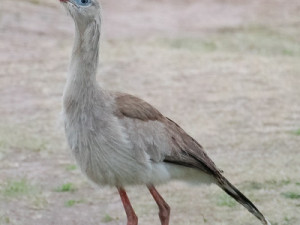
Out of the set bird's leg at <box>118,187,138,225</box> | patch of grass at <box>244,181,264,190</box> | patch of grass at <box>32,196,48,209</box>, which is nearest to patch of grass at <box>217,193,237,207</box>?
patch of grass at <box>244,181,264,190</box>

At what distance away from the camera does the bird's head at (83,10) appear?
425 centimetres

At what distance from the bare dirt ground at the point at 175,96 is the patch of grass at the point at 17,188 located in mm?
→ 14

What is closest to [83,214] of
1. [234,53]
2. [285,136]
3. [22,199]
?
[22,199]

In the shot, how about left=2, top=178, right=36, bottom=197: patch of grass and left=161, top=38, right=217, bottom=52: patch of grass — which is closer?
left=2, top=178, right=36, bottom=197: patch of grass

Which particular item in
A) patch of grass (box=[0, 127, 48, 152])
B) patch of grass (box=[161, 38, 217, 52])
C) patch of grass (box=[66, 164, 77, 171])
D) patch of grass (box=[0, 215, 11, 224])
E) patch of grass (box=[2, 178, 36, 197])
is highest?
patch of grass (box=[0, 215, 11, 224])

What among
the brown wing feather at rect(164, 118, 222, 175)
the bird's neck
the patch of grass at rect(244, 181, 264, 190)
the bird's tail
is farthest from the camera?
the patch of grass at rect(244, 181, 264, 190)

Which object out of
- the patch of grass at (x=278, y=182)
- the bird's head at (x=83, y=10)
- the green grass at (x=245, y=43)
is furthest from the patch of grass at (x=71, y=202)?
the green grass at (x=245, y=43)

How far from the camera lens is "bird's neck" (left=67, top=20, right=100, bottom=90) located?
436cm

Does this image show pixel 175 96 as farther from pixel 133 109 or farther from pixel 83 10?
pixel 83 10

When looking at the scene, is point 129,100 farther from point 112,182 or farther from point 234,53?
point 234,53

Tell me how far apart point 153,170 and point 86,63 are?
2.19 feet

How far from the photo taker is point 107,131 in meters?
4.30

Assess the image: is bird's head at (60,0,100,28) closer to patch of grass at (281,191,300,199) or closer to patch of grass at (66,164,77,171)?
patch of grass at (281,191,300,199)

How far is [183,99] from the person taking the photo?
8.44 metres
